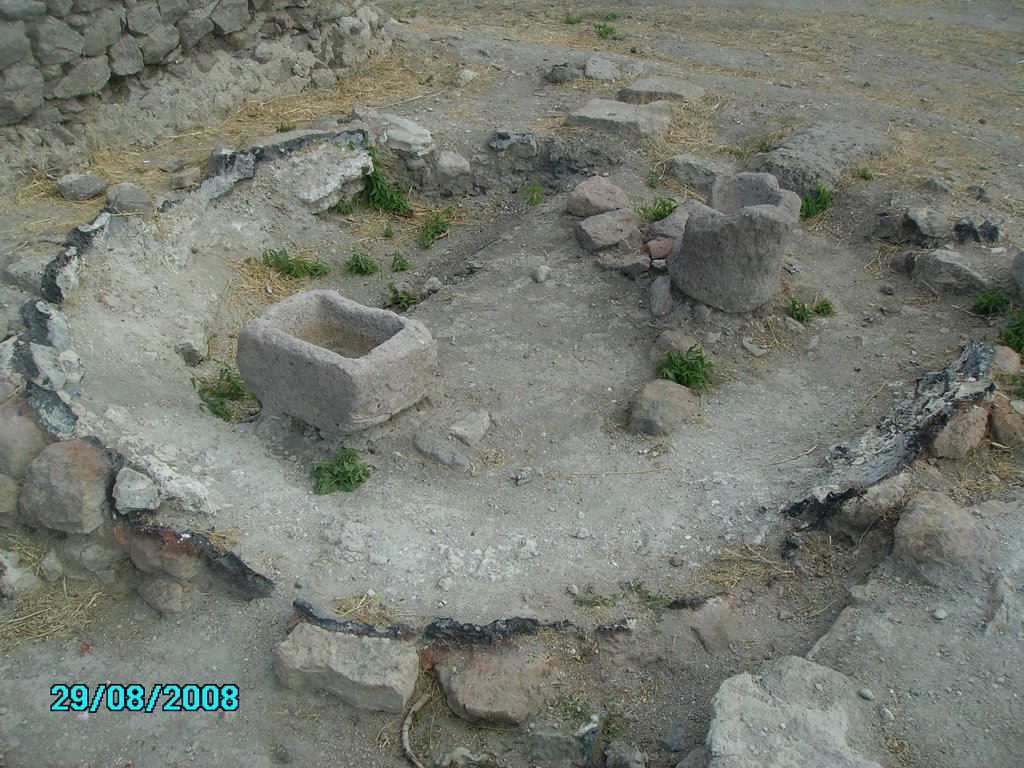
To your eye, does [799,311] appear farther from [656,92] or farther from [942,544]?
[656,92]

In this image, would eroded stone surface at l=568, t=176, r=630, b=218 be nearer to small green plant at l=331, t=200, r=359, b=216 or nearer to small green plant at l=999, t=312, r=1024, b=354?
small green plant at l=331, t=200, r=359, b=216

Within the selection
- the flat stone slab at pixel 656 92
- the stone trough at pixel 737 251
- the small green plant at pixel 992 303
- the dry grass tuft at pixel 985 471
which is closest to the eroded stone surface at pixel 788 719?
the dry grass tuft at pixel 985 471

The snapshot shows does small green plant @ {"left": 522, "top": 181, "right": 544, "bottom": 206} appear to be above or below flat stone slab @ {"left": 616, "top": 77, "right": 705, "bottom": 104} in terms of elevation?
below

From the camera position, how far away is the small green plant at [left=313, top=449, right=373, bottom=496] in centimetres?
469

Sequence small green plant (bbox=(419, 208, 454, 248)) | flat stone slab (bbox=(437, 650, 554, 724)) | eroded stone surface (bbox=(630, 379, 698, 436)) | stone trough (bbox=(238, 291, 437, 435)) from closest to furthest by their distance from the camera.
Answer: flat stone slab (bbox=(437, 650, 554, 724)), stone trough (bbox=(238, 291, 437, 435)), eroded stone surface (bbox=(630, 379, 698, 436)), small green plant (bbox=(419, 208, 454, 248))

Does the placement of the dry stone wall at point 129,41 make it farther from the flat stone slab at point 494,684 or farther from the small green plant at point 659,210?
the flat stone slab at point 494,684

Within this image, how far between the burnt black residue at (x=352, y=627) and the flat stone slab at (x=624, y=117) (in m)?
5.47

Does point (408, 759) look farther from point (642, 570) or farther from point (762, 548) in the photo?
point (762, 548)

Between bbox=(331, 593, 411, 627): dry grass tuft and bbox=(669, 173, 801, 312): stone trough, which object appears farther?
bbox=(669, 173, 801, 312): stone trough

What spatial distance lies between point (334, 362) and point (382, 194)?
3617mm

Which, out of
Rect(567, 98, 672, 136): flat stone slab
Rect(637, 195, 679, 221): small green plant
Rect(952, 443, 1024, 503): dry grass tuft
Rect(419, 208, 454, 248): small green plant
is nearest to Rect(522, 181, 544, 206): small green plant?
Rect(419, 208, 454, 248): small green plant

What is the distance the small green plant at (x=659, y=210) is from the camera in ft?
22.7

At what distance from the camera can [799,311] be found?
6012mm

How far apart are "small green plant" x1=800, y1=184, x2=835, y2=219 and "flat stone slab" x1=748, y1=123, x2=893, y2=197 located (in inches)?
2.7
